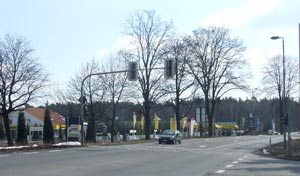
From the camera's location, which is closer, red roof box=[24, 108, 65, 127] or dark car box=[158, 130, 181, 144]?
dark car box=[158, 130, 181, 144]

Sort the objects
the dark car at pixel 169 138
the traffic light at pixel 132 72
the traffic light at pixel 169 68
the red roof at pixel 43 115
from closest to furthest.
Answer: the traffic light at pixel 169 68 < the traffic light at pixel 132 72 < the dark car at pixel 169 138 < the red roof at pixel 43 115

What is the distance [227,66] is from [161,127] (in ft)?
162

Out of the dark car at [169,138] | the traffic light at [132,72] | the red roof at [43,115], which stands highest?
the traffic light at [132,72]

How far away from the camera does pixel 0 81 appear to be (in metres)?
48.9

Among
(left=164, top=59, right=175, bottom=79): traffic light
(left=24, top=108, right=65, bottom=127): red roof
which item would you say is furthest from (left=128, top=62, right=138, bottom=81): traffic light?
(left=24, top=108, right=65, bottom=127): red roof

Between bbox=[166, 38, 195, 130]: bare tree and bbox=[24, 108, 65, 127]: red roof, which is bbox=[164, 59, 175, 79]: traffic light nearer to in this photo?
bbox=[166, 38, 195, 130]: bare tree

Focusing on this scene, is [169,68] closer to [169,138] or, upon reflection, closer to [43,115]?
[169,138]

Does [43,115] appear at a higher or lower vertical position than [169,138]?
higher

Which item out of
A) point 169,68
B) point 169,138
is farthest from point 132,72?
point 169,138

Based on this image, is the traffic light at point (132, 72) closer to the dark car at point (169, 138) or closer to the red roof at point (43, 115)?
→ the dark car at point (169, 138)

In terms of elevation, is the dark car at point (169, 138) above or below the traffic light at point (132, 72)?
below

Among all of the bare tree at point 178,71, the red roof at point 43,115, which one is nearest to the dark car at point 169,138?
the bare tree at point 178,71

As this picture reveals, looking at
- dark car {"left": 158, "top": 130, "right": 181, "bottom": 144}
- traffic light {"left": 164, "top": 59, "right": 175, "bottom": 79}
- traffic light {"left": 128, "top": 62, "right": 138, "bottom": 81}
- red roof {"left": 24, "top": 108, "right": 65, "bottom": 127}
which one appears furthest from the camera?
red roof {"left": 24, "top": 108, "right": 65, "bottom": 127}

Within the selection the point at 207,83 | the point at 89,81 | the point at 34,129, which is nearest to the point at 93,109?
the point at 89,81
